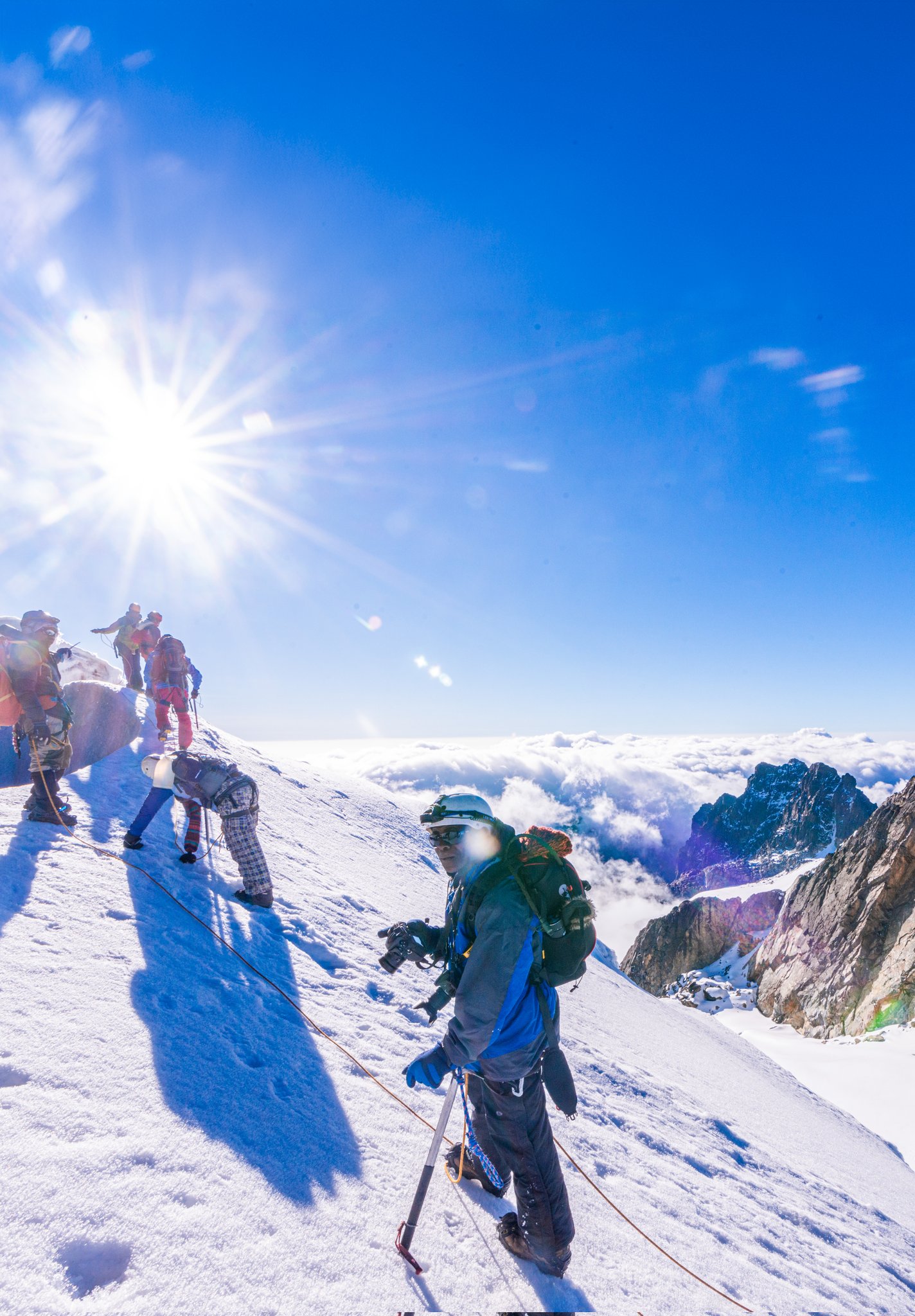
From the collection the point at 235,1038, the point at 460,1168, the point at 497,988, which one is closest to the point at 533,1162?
the point at 460,1168

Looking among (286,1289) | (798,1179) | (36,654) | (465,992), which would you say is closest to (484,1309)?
(286,1289)

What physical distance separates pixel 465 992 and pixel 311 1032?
9.72 ft

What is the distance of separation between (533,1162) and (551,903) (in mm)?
1637

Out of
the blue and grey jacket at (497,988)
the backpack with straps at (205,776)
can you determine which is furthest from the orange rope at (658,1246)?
the backpack with straps at (205,776)

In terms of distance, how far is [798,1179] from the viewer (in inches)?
271

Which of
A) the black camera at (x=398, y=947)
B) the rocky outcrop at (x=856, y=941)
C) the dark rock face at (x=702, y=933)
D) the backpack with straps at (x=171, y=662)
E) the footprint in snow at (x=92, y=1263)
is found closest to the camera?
the footprint in snow at (x=92, y=1263)

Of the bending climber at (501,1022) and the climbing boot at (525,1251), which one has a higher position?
the bending climber at (501,1022)

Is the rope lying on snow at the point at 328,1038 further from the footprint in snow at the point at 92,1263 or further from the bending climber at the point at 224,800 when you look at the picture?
the footprint in snow at the point at 92,1263

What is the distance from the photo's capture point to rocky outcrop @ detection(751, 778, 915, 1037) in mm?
27797

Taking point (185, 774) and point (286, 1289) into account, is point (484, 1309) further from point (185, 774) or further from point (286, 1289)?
point (185, 774)

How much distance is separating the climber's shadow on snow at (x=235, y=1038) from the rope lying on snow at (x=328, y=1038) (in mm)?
69

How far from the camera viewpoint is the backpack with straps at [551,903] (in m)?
Result: 3.45

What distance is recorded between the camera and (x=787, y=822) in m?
162

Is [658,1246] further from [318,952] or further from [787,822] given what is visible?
[787,822]
